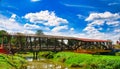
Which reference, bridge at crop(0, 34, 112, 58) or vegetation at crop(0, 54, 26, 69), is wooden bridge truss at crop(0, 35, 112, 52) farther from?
vegetation at crop(0, 54, 26, 69)

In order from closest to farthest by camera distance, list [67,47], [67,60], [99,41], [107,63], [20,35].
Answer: [107,63]
[67,60]
[20,35]
[67,47]
[99,41]

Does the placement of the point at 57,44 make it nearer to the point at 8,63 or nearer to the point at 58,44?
the point at 58,44

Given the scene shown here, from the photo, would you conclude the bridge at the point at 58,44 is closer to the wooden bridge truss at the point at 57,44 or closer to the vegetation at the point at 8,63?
the wooden bridge truss at the point at 57,44

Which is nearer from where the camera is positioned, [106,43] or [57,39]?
[57,39]

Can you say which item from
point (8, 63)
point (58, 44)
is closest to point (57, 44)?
point (58, 44)

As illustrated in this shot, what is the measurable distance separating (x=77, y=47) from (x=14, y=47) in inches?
695

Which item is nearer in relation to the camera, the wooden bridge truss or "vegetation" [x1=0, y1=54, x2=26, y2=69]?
"vegetation" [x1=0, y1=54, x2=26, y2=69]

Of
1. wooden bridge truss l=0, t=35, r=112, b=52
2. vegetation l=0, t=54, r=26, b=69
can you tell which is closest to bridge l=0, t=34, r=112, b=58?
wooden bridge truss l=0, t=35, r=112, b=52

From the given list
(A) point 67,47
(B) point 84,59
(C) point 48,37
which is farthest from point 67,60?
(A) point 67,47

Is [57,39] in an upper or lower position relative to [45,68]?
upper

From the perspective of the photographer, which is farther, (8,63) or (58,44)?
(58,44)

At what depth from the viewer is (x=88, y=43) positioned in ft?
241

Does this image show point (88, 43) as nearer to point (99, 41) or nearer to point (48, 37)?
point (99, 41)

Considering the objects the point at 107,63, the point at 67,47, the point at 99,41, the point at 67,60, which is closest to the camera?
the point at 107,63
